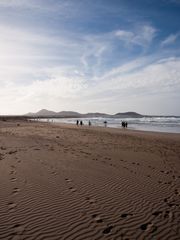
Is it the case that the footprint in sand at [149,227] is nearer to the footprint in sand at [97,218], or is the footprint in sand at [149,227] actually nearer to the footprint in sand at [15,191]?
the footprint in sand at [97,218]

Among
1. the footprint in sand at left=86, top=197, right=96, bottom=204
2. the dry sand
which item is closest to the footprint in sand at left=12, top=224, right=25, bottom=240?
the dry sand

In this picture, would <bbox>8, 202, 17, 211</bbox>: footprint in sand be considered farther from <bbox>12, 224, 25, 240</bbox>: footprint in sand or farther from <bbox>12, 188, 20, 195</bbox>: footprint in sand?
<bbox>12, 224, 25, 240</bbox>: footprint in sand

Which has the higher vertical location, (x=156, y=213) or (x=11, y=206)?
(x=11, y=206)

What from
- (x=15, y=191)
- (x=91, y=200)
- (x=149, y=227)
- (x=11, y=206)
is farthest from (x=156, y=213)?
(x=15, y=191)

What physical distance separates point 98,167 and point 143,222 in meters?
5.28

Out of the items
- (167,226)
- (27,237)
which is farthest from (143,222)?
(27,237)

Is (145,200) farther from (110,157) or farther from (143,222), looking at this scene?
(110,157)

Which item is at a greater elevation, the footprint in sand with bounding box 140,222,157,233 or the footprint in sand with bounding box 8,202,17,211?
the footprint in sand with bounding box 8,202,17,211

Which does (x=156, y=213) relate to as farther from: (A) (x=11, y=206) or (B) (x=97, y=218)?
(A) (x=11, y=206)

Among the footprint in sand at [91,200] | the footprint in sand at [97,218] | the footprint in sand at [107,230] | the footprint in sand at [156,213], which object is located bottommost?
the footprint in sand at [107,230]

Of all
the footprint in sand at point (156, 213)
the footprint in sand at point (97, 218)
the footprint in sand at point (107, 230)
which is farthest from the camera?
the footprint in sand at point (156, 213)

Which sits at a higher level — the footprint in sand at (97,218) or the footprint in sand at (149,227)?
the footprint in sand at (97,218)

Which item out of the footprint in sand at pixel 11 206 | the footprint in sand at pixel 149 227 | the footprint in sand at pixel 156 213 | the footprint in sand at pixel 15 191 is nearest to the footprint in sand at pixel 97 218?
the footprint in sand at pixel 149 227

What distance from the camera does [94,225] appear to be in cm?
526
